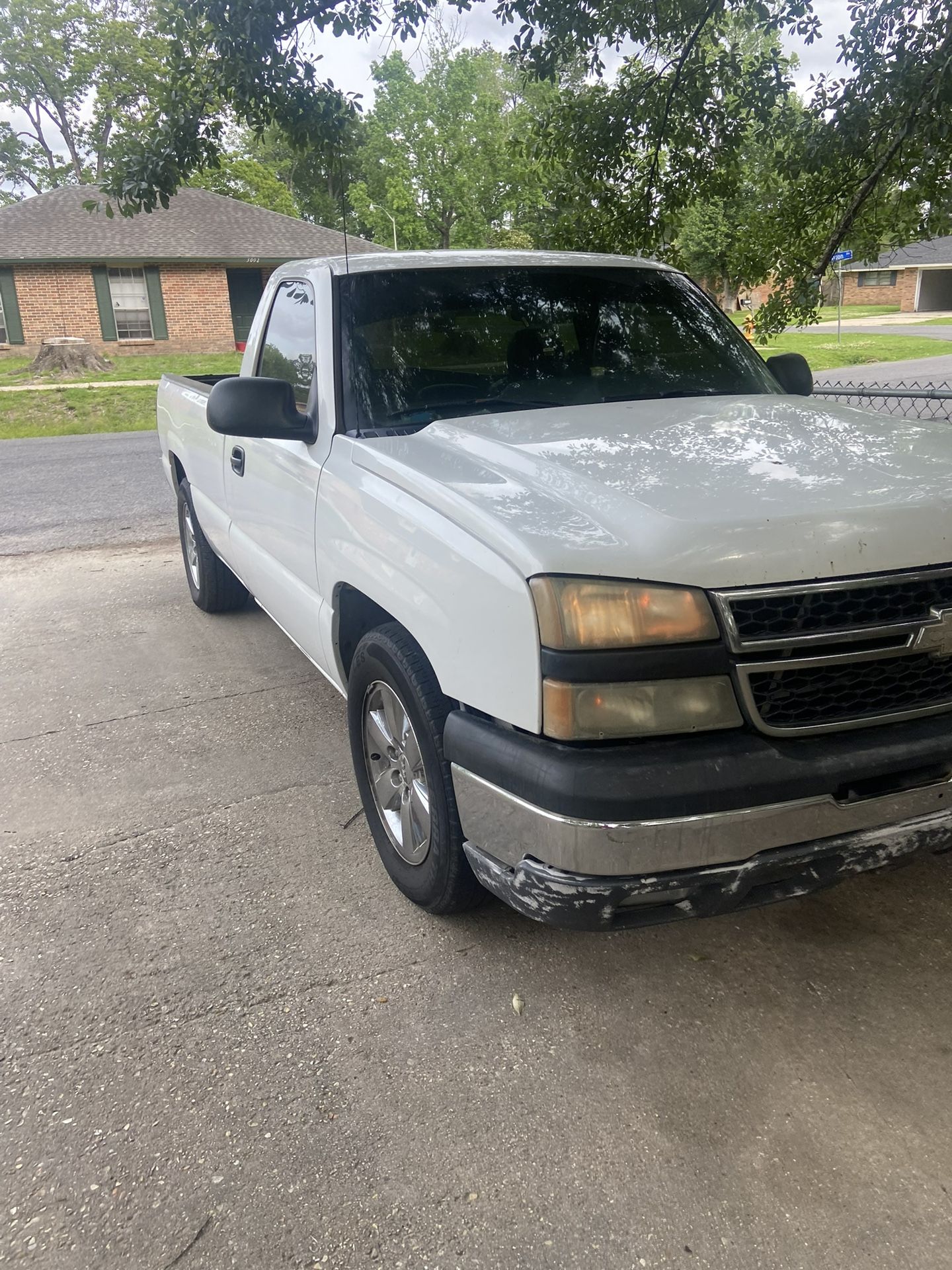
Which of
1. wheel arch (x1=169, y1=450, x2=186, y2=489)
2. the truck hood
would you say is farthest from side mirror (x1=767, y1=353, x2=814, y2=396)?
wheel arch (x1=169, y1=450, x2=186, y2=489)

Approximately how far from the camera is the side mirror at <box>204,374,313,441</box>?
3.22 meters

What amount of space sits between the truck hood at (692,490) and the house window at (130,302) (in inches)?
1066

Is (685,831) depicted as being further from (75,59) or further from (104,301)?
(75,59)

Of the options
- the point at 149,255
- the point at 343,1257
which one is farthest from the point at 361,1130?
the point at 149,255

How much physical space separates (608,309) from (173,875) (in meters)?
2.64

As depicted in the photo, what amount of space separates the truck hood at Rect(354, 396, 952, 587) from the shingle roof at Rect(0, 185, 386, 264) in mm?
24365

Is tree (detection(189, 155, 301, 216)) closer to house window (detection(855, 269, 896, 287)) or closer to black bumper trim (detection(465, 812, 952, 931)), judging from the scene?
house window (detection(855, 269, 896, 287))

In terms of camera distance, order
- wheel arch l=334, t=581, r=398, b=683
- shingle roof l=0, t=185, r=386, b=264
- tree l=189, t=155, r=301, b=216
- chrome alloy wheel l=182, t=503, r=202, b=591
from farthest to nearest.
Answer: tree l=189, t=155, r=301, b=216, shingle roof l=0, t=185, r=386, b=264, chrome alloy wheel l=182, t=503, r=202, b=591, wheel arch l=334, t=581, r=398, b=683

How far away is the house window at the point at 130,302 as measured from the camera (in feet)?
88.4

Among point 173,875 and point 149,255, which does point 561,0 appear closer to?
point 173,875

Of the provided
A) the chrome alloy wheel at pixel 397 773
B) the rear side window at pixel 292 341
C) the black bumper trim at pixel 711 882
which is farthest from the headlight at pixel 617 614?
the rear side window at pixel 292 341

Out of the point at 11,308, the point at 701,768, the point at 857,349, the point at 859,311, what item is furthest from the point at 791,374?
the point at 859,311

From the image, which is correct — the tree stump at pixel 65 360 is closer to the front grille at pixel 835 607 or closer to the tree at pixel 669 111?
the tree at pixel 669 111

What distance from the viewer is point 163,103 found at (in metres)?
A: 6.66
